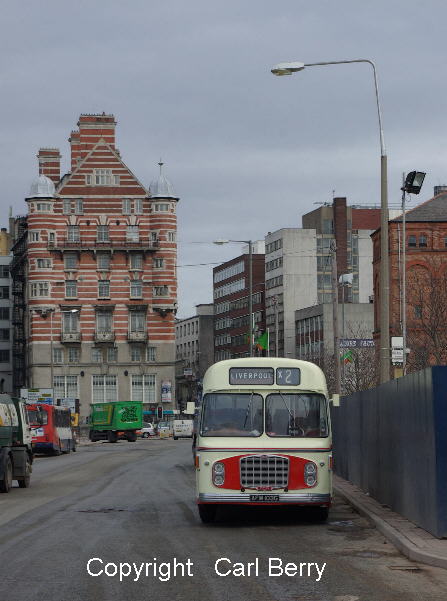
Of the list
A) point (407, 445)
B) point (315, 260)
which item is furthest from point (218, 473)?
point (315, 260)

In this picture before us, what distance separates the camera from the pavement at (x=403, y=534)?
14.5m

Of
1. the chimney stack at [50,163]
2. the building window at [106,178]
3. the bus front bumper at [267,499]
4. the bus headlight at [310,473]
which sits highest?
the chimney stack at [50,163]

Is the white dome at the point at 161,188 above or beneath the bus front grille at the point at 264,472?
above

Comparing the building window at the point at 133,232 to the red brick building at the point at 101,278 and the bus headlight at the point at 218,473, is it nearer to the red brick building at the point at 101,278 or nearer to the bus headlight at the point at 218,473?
the red brick building at the point at 101,278

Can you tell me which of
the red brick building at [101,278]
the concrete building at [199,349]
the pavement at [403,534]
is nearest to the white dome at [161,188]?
the red brick building at [101,278]

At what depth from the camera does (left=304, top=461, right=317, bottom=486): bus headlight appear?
19.2m

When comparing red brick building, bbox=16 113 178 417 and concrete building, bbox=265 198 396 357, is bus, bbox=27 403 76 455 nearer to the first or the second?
red brick building, bbox=16 113 178 417

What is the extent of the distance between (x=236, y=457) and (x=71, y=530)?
2.83 metres

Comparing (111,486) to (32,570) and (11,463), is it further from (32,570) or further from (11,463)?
(32,570)

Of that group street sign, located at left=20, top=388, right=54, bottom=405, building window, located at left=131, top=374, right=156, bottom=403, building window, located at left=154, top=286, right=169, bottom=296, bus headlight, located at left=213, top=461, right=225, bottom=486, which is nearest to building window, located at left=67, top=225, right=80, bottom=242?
building window, located at left=154, top=286, right=169, bottom=296

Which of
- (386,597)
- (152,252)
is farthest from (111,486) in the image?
(152,252)

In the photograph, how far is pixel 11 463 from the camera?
3072 centimetres

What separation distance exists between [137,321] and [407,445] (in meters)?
101

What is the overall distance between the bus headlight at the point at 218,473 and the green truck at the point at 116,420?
3200 inches
